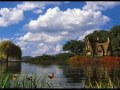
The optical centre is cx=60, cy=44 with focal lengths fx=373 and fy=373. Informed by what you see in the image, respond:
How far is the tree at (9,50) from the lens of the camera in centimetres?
6228

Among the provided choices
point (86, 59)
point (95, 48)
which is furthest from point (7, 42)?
point (95, 48)

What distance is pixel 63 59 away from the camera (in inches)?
2516

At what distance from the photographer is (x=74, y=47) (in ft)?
251

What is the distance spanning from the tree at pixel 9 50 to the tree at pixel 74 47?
15808 mm

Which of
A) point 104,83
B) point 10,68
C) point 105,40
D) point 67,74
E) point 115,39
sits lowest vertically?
point 104,83

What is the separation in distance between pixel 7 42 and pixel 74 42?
65.5 feet

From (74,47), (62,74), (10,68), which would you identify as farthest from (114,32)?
(62,74)

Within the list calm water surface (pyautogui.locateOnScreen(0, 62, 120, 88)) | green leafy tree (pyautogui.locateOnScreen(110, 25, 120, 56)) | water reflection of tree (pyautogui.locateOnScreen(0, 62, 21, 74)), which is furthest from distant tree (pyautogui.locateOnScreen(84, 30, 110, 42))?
calm water surface (pyautogui.locateOnScreen(0, 62, 120, 88))

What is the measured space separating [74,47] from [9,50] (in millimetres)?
18022

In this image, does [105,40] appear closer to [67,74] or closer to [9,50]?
[9,50]

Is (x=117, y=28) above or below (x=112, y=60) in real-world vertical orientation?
above

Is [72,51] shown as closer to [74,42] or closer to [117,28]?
[74,42]

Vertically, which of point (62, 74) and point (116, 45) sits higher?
point (116, 45)

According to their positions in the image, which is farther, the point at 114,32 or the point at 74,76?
the point at 114,32
